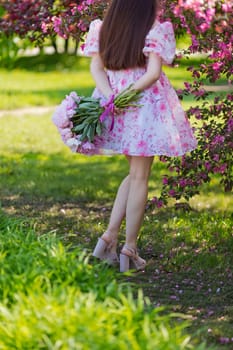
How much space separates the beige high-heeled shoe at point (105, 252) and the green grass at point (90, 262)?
0.59 feet

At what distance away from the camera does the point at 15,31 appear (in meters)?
7.50

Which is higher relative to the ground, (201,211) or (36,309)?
(36,309)

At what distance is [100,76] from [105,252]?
111cm

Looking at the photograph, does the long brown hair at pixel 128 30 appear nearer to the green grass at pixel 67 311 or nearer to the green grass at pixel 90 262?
the green grass at pixel 90 262

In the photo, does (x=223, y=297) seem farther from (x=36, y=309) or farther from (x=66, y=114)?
(x=36, y=309)

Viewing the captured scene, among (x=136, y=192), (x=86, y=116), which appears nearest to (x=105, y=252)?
(x=136, y=192)

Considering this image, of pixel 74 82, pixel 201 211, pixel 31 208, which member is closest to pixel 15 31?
pixel 31 208

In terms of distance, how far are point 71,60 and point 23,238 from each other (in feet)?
59.6

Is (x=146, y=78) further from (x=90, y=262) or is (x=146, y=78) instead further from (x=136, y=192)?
(x=90, y=262)

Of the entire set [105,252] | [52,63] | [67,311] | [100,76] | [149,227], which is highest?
[100,76]

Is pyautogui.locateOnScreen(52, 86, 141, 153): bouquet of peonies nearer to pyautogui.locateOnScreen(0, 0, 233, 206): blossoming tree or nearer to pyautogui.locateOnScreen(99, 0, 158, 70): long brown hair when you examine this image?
pyautogui.locateOnScreen(99, 0, 158, 70): long brown hair

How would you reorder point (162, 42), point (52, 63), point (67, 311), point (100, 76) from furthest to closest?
1. point (52, 63)
2. point (100, 76)
3. point (162, 42)
4. point (67, 311)

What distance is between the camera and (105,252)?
5852 mm

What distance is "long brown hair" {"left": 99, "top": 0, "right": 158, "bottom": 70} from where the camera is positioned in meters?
5.39
